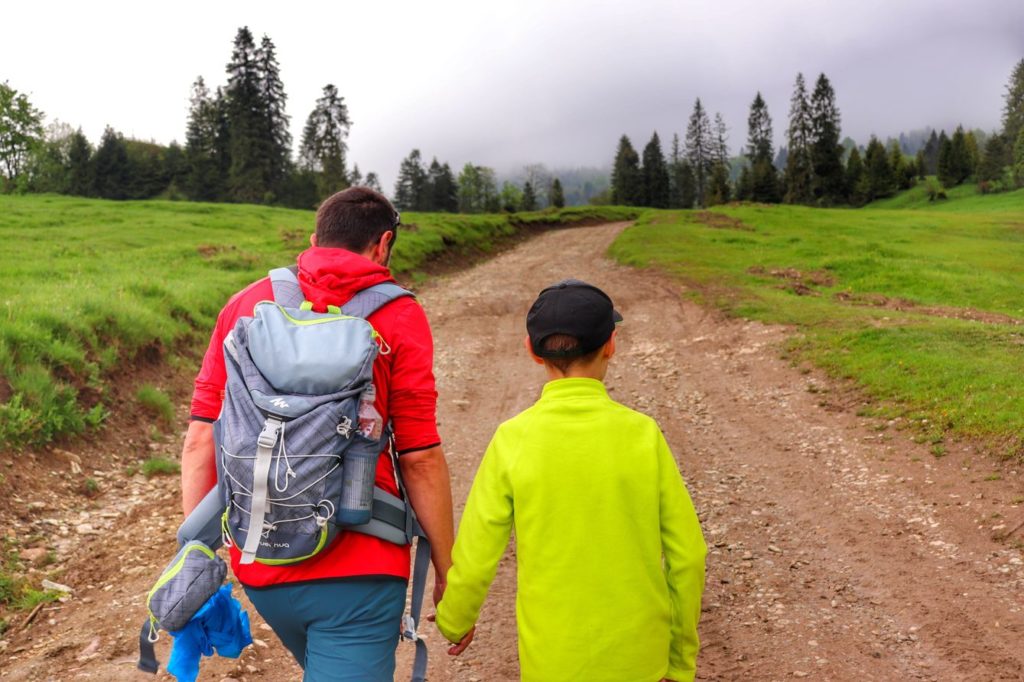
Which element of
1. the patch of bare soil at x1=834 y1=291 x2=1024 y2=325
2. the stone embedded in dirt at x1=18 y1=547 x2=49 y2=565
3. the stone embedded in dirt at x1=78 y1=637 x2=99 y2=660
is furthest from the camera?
the patch of bare soil at x1=834 y1=291 x2=1024 y2=325

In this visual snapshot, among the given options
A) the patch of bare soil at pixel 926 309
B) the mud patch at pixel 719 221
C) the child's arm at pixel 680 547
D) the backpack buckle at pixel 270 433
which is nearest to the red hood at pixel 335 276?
the backpack buckle at pixel 270 433

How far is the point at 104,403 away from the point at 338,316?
7615 millimetres

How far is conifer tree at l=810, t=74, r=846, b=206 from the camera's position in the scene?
7538cm

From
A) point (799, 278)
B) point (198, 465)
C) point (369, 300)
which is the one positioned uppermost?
point (369, 300)

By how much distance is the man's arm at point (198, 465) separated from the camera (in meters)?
2.48

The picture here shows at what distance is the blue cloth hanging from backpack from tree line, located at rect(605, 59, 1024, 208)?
72.7 meters

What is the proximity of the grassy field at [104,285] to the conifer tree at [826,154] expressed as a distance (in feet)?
180

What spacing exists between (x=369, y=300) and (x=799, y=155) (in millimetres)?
82601

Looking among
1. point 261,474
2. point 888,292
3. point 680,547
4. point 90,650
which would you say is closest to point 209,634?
point 261,474

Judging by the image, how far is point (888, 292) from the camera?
1722cm

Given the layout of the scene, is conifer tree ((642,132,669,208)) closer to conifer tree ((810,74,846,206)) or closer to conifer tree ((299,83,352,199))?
conifer tree ((810,74,846,206))

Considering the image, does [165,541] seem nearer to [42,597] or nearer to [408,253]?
[42,597]

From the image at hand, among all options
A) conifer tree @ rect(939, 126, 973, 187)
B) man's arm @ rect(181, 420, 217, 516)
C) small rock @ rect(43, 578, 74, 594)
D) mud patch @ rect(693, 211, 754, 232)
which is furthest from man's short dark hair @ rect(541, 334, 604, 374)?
conifer tree @ rect(939, 126, 973, 187)

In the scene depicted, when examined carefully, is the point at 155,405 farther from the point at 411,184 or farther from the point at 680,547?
the point at 411,184
